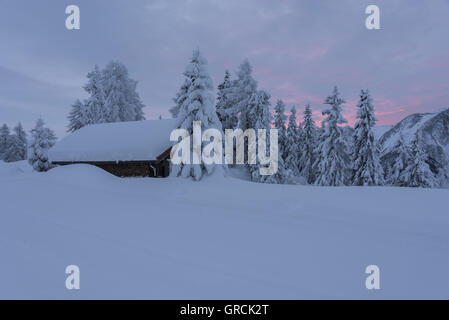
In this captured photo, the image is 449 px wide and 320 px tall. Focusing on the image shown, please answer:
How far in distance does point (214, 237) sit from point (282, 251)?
1.88 meters

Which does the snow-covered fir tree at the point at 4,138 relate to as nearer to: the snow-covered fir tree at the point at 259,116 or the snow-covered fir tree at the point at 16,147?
the snow-covered fir tree at the point at 16,147

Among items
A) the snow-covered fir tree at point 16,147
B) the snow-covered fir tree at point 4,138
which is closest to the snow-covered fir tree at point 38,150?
the snow-covered fir tree at point 16,147

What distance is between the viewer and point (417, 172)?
2748 centimetres

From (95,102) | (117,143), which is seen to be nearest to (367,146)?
(117,143)

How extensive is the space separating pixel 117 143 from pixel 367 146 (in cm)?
2430

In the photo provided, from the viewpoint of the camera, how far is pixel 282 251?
20.2 feet

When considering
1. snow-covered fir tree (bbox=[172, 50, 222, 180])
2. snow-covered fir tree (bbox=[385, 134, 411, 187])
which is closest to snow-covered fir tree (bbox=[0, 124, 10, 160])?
snow-covered fir tree (bbox=[172, 50, 222, 180])

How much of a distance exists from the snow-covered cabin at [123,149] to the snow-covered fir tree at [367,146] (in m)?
19.4

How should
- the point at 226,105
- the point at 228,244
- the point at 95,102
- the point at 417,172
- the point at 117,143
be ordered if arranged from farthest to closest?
the point at 95,102
the point at 226,105
the point at 417,172
the point at 117,143
the point at 228,244

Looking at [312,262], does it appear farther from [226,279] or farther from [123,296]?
[123,296]

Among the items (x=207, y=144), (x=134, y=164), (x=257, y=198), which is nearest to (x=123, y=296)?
(x=257, y=198)

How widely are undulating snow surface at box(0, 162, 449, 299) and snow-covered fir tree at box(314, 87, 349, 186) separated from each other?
16.7 m

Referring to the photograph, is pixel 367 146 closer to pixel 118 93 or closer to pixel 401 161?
pixel 401 161

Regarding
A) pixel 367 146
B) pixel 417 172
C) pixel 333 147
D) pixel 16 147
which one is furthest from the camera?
pixel 16 147
